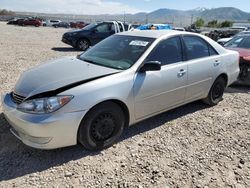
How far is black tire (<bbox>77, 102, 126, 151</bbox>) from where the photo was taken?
3.13m

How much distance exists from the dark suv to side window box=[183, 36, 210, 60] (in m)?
8.85

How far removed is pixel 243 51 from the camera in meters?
6.88

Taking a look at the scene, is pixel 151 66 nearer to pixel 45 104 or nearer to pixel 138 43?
pixel 138 43

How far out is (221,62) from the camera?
4914 mm

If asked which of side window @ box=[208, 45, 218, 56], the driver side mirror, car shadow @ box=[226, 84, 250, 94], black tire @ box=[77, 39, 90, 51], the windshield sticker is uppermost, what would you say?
the windshield sticker

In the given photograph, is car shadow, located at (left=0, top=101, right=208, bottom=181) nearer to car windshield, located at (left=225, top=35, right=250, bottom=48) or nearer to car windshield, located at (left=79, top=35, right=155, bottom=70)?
car windshield, located at (left=79, top=35, right=155, bottom=70)

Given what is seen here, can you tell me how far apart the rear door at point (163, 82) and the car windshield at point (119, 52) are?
204mm

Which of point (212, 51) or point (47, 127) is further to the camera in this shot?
point (212, 51)

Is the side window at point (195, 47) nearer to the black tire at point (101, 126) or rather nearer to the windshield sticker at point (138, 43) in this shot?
A: the windshield sticker at point (138, 43)

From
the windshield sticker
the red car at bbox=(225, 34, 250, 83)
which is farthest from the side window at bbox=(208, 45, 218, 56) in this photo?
the red car at bbox=(225, 34, 250, 83)

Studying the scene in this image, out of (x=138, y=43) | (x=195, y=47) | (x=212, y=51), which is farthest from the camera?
(x=212, y=51)

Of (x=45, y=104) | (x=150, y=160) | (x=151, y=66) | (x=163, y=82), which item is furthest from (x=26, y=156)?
(x=163, y=82)

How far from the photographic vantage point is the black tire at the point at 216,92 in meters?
4.98

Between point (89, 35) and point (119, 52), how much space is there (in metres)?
9.31
